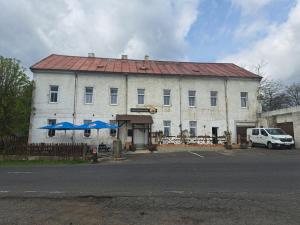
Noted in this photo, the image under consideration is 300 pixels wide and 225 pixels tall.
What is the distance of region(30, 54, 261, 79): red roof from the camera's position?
28.6 meters

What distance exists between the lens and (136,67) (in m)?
30.9

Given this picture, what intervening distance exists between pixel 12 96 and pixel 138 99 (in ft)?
39.9

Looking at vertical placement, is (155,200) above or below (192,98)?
below

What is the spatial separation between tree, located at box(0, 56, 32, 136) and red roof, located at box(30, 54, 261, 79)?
3583mm

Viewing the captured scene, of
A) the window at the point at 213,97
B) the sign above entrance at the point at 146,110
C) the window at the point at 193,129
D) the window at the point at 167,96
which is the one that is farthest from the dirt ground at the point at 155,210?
the window at the point at 213,97

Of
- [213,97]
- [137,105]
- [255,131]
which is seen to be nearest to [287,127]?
[255,131]

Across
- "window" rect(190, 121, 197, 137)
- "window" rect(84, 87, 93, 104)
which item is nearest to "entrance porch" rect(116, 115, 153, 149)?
"window" rect(84, 87, 93, 104)

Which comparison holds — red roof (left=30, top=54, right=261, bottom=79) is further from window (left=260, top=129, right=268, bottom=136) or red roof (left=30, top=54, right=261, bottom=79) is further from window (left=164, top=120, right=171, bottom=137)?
window (left=260, top=129, right=268, bottom=136)

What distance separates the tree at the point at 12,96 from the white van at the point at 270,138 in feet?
73.4

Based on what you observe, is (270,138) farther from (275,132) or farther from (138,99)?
(138,99)

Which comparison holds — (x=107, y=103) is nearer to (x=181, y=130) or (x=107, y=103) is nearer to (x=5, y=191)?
(x=181, y=130)

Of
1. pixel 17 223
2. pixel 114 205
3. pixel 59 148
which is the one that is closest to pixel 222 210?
pixel 114 205

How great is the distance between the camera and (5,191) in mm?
7820

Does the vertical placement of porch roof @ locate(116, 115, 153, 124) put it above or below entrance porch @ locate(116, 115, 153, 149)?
above
